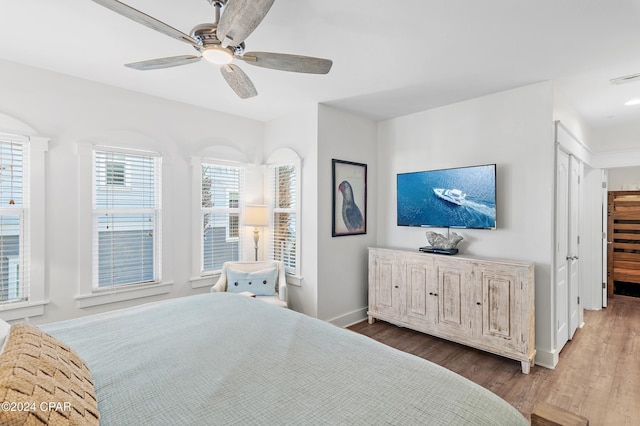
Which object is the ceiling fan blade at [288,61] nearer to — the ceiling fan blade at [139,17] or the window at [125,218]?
the ceiling fan blade at [139,17]

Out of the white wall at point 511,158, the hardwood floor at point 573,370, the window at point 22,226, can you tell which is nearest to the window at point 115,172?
the window at point 22,226

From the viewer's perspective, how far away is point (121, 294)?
10.7 feet

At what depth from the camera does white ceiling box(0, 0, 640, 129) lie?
1.95 metres

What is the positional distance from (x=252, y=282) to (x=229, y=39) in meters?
2.61

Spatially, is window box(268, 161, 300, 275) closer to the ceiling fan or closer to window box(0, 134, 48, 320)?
the ceiling fan

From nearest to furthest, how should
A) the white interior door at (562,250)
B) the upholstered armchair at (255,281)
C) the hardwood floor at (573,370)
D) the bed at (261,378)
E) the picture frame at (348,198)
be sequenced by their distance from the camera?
the bed at (261,378) → the hardwood floor at (573,370) → the white interior door at (562,250) → the upholstered armchair at (255,281) → the picture frame at (348,198)

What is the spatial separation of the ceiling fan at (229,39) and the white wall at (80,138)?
1.49 meters

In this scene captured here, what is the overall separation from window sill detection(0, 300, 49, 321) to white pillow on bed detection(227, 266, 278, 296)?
163cm

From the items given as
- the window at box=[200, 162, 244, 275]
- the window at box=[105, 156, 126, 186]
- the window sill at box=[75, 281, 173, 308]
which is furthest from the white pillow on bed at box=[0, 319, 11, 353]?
the window at box=[200, 162, 244, 275]

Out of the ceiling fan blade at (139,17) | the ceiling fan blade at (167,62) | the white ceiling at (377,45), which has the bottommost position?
the ceiling fan blade at (139,17)

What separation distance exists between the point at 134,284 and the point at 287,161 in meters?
2.19

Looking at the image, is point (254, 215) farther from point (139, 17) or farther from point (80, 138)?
point (139, 17)

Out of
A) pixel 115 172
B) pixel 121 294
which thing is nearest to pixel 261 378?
pixel 121 294

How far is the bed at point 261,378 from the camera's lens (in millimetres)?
1029
